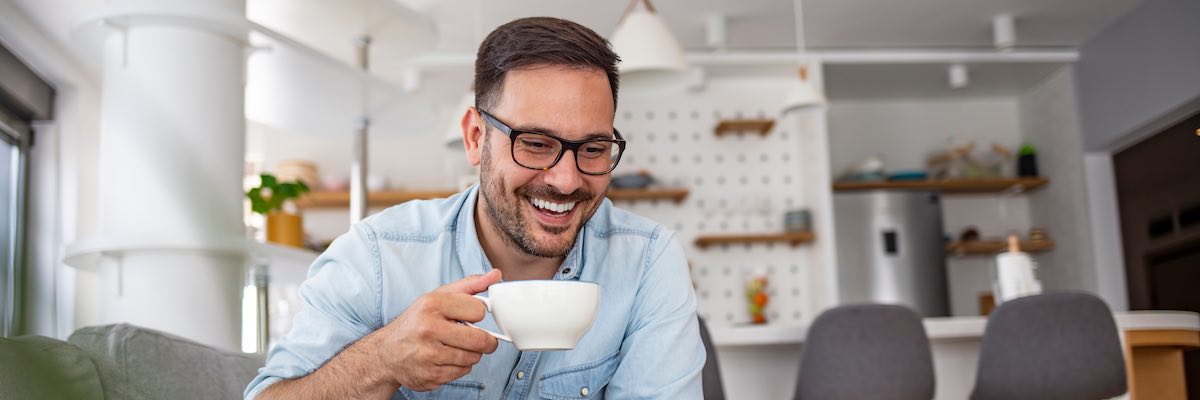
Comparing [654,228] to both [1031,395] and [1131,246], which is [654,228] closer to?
[1031,395]

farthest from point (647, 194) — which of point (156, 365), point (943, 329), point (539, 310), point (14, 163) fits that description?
point (14, 163)

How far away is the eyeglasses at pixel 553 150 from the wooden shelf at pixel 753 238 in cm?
449

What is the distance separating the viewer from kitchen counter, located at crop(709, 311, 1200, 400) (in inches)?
127

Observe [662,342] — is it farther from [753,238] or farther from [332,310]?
[753,238]

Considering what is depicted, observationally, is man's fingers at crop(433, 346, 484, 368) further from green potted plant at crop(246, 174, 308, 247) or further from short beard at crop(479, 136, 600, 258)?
green potted plant at crop(246, 174, 308, 247)

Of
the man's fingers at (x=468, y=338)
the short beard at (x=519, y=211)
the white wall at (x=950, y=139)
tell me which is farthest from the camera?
the white wall at (x=950, y=139)

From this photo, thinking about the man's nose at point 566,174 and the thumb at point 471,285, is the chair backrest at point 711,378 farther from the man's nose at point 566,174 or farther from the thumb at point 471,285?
the thumb at point 471,285

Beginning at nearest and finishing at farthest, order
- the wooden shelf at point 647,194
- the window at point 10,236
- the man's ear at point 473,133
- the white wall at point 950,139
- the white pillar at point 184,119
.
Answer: the window at point 10,236 → the man's ear at point 473,133 → the white pillar at point 184,119 → the wooden shelf at point 647,194 → the white wall at point 950,139

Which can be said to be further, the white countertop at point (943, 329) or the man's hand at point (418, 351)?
the white countertop at point (943, 329)

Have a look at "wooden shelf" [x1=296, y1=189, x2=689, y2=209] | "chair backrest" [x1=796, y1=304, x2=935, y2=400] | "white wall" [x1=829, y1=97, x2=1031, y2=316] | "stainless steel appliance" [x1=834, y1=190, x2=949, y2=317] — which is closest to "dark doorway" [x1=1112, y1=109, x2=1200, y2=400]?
"white wall" [x1=829, y1=97, x2=1031, y2=316]

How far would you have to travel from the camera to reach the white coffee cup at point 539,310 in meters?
0.90

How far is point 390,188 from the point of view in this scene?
5.94 metres

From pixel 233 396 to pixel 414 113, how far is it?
5.52ft

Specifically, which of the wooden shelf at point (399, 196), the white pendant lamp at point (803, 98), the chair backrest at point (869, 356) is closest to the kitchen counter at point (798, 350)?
the chair backrest at point (869, 356)
